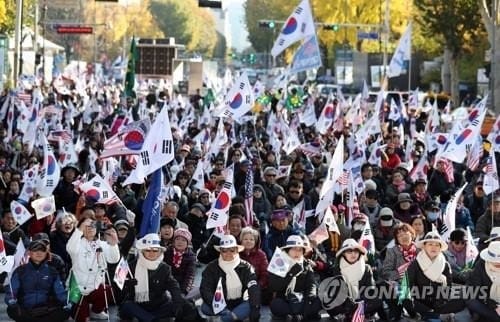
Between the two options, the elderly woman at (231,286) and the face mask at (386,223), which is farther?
the face mask at (386,223)

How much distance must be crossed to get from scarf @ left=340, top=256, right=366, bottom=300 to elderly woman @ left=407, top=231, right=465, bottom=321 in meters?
0.54

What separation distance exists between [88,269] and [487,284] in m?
4.07

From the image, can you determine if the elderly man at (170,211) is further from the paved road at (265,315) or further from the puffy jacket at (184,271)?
the puffy jacket at (184,271)

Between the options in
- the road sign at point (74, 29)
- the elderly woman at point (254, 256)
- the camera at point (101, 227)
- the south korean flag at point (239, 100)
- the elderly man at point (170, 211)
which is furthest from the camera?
the road sign at point (74, 29)

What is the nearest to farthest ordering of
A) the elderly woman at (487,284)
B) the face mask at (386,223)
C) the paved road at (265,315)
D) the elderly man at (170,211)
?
the elderly woman at (487,284), the paved road at (265,315), the face mask at (386,223), the elderly man at (170,211)

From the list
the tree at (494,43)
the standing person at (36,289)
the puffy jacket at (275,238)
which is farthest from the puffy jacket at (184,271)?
the tree at (494,43)

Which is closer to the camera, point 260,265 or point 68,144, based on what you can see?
point 260,265

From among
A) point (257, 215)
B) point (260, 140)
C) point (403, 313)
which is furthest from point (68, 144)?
point (403, 313)

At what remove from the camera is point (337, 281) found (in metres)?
13.7

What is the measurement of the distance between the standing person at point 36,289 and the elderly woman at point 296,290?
224cm

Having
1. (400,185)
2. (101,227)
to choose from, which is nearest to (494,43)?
(400,185)

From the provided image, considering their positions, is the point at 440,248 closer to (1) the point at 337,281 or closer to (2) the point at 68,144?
(1) the point at 337,281

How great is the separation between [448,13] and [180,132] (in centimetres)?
3158

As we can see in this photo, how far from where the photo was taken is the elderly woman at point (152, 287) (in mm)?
13477
